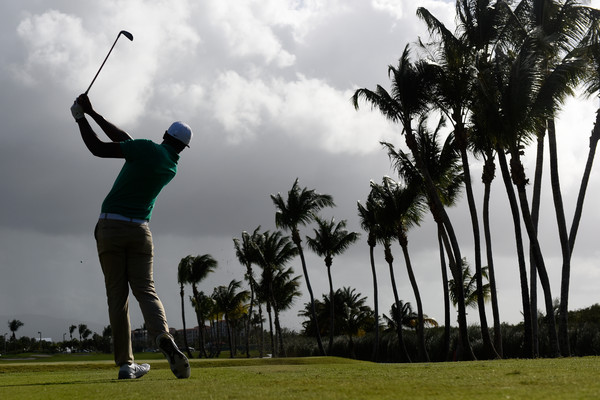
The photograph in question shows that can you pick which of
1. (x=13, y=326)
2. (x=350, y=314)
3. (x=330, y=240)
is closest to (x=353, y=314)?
(x=350, y=314)

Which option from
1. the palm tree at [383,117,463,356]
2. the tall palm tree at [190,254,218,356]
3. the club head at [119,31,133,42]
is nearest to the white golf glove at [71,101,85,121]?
the club head at [119,31,133,42]

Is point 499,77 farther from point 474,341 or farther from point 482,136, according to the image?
point 474,341

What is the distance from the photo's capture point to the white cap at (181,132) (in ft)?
20.9

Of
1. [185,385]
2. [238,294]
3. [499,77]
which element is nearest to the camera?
[185,385]

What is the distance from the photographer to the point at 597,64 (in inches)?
941

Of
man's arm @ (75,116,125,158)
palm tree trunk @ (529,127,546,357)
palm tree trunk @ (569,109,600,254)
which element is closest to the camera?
man's arm @ (75,116,125,158)

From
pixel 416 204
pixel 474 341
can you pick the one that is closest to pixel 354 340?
pixel 474 341

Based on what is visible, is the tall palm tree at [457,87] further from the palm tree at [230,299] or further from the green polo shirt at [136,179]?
the palm tree at [230,299]

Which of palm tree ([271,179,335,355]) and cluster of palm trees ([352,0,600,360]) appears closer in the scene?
cluster of palm trees ([352,0,600,360])

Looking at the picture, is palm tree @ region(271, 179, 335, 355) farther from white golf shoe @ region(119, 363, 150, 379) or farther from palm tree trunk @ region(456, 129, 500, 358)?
white golf shoe @ region(119, 363, 150, 379)

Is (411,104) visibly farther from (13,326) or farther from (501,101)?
(13,326)

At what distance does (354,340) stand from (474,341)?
2108 centimetres

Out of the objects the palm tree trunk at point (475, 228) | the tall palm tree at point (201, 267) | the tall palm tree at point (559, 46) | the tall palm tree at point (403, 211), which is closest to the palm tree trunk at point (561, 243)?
the tall palm tree at point (559, 46)

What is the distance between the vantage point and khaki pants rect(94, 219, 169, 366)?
5.95m
